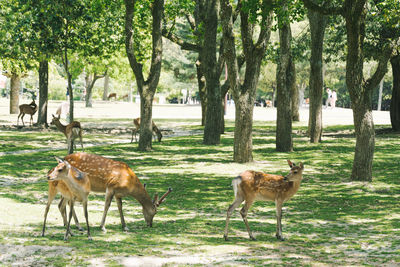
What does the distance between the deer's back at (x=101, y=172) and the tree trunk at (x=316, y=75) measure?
16754 millimetres

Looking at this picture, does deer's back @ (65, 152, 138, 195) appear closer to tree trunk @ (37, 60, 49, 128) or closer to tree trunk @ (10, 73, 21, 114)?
tree trunk @ (37, 60, 49, 128)

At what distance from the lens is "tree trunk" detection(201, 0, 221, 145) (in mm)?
23281

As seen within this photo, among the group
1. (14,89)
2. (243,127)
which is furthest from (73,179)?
(14,89)

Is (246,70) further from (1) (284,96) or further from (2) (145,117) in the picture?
(2) (145,117)

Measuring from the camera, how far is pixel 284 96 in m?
21.1

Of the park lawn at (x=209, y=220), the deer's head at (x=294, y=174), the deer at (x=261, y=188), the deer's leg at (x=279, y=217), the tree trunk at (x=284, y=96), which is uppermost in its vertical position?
the tree trunk at (x=284, y=96)

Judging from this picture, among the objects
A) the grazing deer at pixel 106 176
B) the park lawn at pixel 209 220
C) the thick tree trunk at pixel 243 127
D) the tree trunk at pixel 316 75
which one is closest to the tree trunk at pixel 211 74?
the tree trunk at pixel 316 75

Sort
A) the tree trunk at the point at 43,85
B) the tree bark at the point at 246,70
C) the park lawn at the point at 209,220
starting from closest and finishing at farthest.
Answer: the park lawn at the point at 209,220 < the tree bark at the point at 246,70 < the tree trunk at the point at 43,85

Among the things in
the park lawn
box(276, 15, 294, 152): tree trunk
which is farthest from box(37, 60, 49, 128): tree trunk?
box(276, 15, 294, 152): tree trunk

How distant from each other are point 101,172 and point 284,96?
13.9 m

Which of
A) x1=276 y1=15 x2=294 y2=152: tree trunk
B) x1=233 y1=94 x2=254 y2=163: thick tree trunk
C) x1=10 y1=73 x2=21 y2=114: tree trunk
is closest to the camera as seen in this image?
x1=233 y1=94 x2=254 y2=163: thick tree trunk

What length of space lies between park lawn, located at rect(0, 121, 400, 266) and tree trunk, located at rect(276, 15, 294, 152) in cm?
213

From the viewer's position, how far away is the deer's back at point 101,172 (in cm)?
817

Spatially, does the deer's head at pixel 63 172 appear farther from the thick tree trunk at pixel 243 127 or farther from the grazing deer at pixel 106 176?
the thick tree trunk at pixel 243 127
